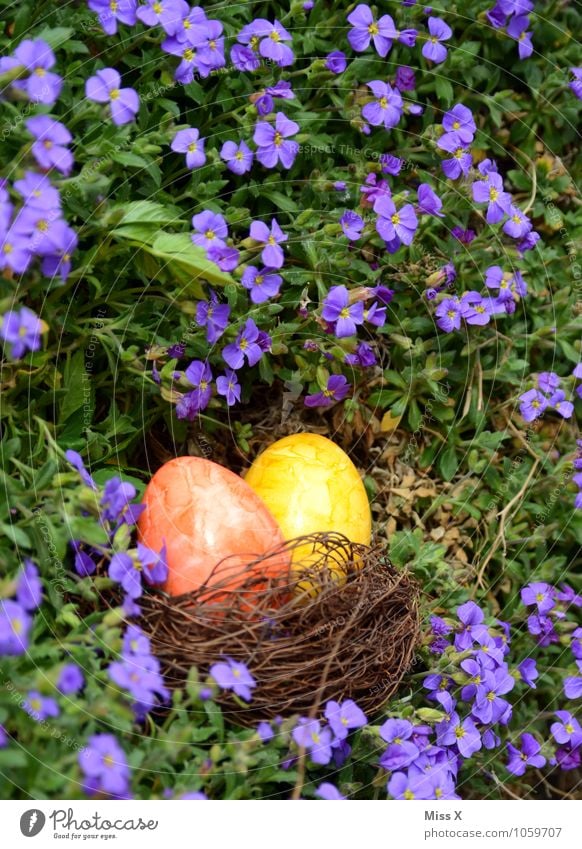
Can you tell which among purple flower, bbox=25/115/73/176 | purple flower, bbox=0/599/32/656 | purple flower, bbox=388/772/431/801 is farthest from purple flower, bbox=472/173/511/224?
purple flower, bbox=0/599/32/656

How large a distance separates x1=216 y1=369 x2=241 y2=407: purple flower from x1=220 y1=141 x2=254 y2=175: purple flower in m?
0.36

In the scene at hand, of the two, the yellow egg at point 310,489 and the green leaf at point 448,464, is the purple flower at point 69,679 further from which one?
the green leaf at point 448,464

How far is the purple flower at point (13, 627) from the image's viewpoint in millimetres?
1378

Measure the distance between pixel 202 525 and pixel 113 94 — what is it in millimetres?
699

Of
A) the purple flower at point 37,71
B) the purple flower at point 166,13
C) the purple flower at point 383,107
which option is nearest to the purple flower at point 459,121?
the purple flower at point 383,107

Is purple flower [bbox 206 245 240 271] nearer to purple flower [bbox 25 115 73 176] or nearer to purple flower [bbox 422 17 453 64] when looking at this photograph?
purple flower [bbox 25 115 73 176]

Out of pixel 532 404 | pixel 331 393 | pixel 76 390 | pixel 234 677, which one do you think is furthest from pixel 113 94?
pixel 532 404

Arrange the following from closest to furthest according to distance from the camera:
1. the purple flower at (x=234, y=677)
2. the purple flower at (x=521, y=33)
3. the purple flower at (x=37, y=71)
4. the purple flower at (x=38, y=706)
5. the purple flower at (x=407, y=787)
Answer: the purple flower at (x=38, y=706), the purple flower at (x=234, y=677), the purple flower at (x=37, y=71), the purple flower at (x=407, y=787), the purple flower at (x=521, y=33)

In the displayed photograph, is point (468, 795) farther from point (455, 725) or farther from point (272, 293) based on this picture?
point (272, 293)

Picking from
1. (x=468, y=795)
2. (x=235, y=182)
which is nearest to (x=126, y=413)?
(x=235, y=182)

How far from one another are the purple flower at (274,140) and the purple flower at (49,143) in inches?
15.7

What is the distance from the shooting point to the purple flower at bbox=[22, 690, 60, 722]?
1343mm

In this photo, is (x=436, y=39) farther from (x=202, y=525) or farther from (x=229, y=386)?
(x=202, y=525)

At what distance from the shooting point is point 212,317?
5.99 ft
